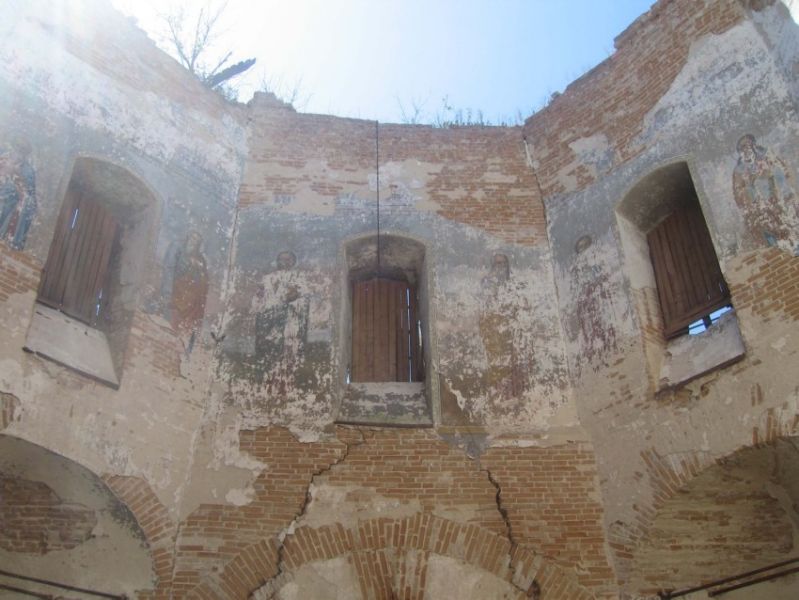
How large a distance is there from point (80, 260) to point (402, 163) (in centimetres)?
405

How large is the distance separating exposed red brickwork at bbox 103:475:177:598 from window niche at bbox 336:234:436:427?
193cm

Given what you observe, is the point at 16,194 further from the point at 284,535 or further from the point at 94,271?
the point at 284,535

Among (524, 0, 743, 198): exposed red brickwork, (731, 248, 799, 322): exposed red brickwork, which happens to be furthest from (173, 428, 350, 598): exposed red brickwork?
(524, 0, 743, 198): exposed red brickwork

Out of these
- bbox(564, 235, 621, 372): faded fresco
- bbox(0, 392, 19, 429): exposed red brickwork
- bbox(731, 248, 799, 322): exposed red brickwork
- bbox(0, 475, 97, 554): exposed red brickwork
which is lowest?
bbox(0, 475, 97, 554): exposed red brickwork

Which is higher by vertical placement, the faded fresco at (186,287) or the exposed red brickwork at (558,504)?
the faded fresco at (186,287)

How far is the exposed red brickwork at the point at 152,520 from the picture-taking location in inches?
272

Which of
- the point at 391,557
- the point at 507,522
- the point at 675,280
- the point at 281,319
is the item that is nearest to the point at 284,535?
the point at 391,557

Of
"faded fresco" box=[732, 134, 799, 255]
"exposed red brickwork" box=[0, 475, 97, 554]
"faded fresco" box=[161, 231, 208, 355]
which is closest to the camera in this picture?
"faded fresco" box=[732, 134, 799, 255]

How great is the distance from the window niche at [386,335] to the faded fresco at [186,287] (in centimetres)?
155

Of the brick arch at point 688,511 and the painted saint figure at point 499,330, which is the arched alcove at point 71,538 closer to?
the painted saint figure at point 499,330

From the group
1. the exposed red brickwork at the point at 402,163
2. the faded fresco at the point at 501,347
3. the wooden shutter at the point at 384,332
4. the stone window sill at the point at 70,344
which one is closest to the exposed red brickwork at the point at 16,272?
the stone window sill at the point at 70,344

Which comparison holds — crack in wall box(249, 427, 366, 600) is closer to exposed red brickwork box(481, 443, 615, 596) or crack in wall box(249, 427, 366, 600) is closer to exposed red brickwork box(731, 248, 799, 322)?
exposed red brickwork box(481, 443, 615, 596)

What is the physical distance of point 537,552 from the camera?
7.25 m

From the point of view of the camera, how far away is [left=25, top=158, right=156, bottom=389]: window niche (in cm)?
713
